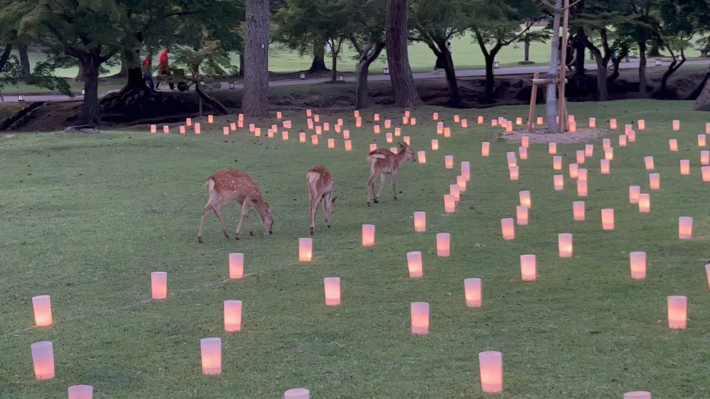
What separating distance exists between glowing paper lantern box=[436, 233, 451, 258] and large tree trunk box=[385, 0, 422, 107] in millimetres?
19125

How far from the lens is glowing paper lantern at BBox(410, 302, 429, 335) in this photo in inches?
256

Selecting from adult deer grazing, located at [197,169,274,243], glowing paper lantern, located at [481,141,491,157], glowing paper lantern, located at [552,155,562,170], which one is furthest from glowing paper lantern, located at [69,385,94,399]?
glowing paper lantern, located at [481,141,491,157]

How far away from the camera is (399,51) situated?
2819 centimetres

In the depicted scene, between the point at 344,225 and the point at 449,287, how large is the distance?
11.2 ft

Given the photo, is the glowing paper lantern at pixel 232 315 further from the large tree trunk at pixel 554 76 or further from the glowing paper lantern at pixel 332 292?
the large tree trunk at pixel 554 76

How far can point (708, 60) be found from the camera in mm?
45219

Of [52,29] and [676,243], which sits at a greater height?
[52,29]

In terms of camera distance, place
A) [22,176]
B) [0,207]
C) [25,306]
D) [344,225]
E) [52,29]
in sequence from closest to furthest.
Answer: [25,306]
[344,225]
[0,207]
[22,176]
[52,29]

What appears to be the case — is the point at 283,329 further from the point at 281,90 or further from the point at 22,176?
the point at 281,90

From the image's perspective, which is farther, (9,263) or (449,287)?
(9,263)

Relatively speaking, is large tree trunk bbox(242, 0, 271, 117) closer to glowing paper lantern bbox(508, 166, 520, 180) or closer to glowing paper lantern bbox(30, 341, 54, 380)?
glowing paper lantern bbox(508, 166, 520, 180)

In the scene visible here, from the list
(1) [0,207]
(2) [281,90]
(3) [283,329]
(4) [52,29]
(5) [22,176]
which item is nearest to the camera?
(3) [283,329]

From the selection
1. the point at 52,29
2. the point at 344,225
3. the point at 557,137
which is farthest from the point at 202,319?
the point at 52,29

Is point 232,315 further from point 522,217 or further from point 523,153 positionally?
point 523,153
